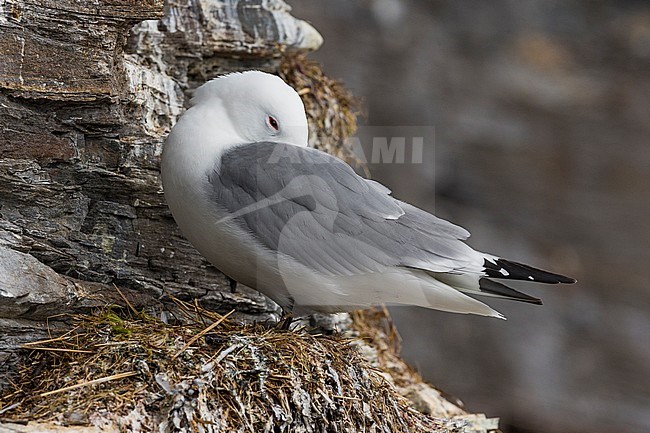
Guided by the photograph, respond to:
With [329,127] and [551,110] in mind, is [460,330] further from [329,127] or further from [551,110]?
[329,127]

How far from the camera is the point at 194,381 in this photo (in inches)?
81.0

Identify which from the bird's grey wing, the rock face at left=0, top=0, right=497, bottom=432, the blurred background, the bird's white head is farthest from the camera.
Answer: the blurred background

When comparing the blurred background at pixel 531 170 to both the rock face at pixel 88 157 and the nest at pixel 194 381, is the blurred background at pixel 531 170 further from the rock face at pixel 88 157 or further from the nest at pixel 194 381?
the nest at pixel 194 381

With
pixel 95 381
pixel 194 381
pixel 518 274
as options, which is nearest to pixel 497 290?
pixel 518 274

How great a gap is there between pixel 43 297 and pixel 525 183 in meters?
6.33

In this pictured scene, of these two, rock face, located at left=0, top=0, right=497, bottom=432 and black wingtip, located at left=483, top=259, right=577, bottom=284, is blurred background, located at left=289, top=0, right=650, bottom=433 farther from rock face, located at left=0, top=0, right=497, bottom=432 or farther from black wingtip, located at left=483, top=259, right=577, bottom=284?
black wingtip, located at left=483, top=259, right=577, bottom=284

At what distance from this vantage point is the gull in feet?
7.86

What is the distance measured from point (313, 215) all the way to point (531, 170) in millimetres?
6023

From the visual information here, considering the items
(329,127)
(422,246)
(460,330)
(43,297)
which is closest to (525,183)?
(460,330)

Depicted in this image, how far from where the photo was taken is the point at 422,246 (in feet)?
8.08

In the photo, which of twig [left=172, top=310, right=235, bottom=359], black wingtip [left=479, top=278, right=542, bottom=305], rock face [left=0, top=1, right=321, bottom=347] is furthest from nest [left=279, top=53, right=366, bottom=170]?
twig [left=172, top=310, right=235, bottom=359]

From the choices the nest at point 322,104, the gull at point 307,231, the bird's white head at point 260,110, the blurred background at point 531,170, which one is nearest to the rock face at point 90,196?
the gull at point 307,231

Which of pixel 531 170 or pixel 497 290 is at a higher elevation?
pixel 497 290

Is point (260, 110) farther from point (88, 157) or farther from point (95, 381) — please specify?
point (95, 381)
